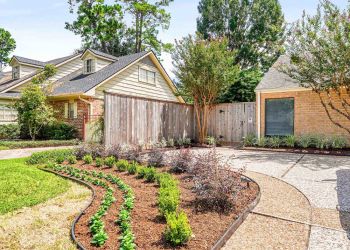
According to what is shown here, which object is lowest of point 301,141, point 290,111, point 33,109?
point 301,141

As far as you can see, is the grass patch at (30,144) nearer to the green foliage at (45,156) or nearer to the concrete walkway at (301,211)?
the green foliage at (45,156)

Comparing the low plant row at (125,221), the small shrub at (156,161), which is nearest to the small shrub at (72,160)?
the small shrub at (156,161)

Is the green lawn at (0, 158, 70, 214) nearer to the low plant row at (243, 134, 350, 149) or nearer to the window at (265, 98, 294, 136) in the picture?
the low plant row at (243, 134, 350, 149)

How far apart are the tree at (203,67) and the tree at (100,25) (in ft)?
59.2

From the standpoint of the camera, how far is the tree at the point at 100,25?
88.8ft

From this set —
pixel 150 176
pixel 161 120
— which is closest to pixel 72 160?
pixel 150 176

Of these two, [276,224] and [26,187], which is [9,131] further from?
[276,224]

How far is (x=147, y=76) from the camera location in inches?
716

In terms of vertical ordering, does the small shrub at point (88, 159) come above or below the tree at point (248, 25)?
below

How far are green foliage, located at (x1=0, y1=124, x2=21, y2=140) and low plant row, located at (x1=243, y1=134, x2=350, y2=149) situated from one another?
45.1 feet

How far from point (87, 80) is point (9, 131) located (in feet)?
18.7

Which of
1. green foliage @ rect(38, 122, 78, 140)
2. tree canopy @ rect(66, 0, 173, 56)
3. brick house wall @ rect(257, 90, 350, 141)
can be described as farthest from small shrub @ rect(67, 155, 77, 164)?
tree canopy @ rect(66, 0, 173, 56)

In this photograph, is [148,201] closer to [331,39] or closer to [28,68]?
[331,39]

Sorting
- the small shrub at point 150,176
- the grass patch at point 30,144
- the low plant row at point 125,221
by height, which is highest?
the grass patch at point 30,144
